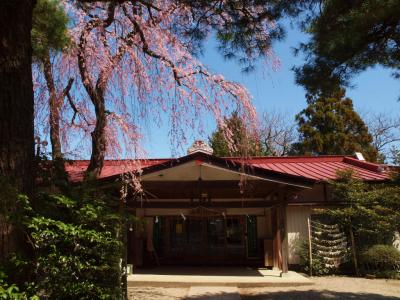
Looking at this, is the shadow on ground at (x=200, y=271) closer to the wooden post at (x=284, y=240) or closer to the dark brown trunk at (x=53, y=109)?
the wooden post at (x=284, y=240)

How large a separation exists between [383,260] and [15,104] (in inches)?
491

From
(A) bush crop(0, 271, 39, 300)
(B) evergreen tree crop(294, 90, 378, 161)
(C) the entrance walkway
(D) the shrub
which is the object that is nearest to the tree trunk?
(D) the shrub

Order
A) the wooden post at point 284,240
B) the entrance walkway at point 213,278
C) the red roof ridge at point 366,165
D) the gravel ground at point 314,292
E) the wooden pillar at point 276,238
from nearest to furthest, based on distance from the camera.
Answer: the gravel ground at point 314,292, the entrance walkway at point 213,278, the wooden post at point 284,240, the wooden pillar at point 276,238, the red roof ridge at point 366,165

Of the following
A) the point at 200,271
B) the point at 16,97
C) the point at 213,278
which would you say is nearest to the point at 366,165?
the point at 200,271

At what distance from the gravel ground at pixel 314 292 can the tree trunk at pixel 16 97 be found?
6.30 metres

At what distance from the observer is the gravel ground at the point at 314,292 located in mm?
10109

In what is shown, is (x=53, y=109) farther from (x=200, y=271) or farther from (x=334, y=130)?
(x=334, y=130)

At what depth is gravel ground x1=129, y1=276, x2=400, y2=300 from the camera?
10.1m

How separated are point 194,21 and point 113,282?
4.54 m

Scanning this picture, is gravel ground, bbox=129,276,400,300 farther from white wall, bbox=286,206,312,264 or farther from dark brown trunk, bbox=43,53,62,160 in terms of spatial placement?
dark brown trunk, bbox=43,53,62,160

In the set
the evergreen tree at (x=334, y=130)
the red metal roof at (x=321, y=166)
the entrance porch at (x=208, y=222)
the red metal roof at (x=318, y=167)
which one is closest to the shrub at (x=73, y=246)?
the entrance porch at (x=208, y=222)

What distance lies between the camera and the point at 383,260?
44.6 ft

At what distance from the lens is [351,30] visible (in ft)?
19.7

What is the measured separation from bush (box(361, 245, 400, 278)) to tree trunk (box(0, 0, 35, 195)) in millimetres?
11879
